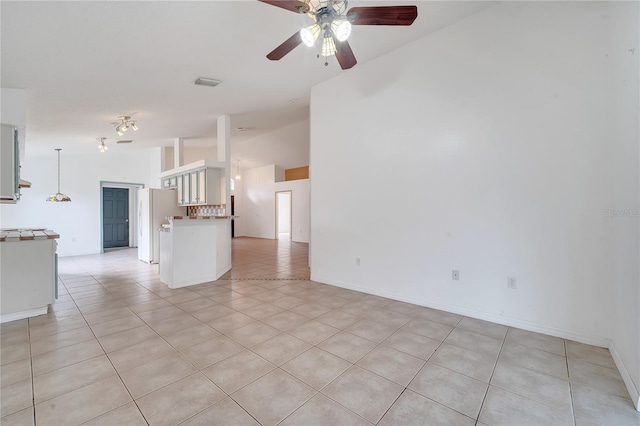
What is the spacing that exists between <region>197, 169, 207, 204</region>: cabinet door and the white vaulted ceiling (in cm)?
112

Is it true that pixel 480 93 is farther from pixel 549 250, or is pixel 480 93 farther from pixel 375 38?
pixel 549 250

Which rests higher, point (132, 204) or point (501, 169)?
point (501, 169)

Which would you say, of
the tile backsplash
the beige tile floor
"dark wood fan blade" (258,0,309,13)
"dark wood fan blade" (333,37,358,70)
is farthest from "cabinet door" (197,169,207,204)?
"dark wood fan blade" (258,0,309,13)

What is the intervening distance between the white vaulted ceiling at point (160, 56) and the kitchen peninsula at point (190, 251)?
6.58ft

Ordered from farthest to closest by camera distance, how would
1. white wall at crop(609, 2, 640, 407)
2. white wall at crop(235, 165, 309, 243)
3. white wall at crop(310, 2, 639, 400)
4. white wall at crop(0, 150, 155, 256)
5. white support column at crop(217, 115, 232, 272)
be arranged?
1. white wall at crop(235, 165, 309, 243)
2. white wall at crop(0, 150, 155, 256)
3. white support column at crop(217, 115, 232, 272)
4. white wall at crop(310, 2, 639, 400)
5. white wall at crop(609, 2, 640, 407)

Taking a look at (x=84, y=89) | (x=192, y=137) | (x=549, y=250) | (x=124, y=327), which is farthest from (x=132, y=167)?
(x=549, y=250)

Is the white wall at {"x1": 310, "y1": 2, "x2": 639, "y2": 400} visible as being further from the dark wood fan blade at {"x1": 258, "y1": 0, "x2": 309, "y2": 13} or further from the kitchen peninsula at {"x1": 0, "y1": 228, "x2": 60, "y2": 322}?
the kitchen peninsula at {"x1": 0, "y1": 228, "x2": 60, "y2": 322}

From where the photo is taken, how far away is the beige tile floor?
1.58m

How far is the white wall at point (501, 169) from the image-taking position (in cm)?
234

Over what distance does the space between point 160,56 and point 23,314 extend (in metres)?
3.23

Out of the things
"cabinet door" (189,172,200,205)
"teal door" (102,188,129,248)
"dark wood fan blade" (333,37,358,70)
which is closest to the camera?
"dark wood fan blade" (333,37,358,70)

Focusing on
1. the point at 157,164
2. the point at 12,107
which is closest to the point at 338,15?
the point at 12,107

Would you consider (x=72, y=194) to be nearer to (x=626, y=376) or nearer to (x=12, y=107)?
(x=12, y=107)

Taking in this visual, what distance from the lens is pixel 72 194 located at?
24.8 feet
